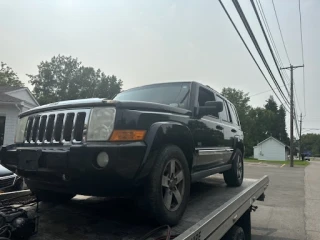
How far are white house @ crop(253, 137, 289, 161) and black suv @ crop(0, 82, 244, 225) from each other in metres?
57.5

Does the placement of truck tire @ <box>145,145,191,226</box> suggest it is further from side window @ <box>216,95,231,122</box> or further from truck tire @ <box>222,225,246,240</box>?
side window @ <box>216,95,231,122</box>

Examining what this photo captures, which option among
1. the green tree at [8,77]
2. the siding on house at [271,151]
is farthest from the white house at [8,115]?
the siding on house at [271,151]

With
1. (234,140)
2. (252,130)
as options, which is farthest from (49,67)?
(234,140)

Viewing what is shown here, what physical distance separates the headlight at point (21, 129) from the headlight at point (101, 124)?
998 mm

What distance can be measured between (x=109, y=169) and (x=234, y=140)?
3.30 meters

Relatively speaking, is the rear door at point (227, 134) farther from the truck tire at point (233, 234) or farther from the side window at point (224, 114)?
the truck tire at point (233, 234)

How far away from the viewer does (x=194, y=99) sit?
3676 millimetres

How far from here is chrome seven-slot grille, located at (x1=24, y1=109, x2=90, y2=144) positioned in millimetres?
2381

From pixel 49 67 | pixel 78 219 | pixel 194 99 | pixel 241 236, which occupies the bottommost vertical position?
pixel 241 236

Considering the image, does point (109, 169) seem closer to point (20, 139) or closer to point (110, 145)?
point (110, 145)

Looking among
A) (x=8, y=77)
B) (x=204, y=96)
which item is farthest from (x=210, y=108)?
(x=8, y=77)

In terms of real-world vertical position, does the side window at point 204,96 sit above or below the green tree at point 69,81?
below

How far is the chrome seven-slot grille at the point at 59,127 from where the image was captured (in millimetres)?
2381

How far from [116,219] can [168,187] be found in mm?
550
